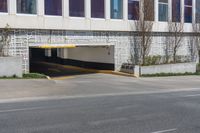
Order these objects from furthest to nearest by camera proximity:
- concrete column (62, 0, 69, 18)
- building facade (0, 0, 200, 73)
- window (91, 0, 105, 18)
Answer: window (91, 0, 105, 18) → concrete column (62, 0, 69, 18) → building facade (0, 0, 200, 73)

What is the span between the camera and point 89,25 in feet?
87.4

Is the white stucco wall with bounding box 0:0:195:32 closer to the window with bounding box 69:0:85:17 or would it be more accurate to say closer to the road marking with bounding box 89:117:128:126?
the window with bounding box 69:0:85:17

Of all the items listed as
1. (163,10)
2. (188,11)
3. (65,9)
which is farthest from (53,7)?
(188,11)

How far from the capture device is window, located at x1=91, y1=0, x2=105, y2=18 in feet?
89.1

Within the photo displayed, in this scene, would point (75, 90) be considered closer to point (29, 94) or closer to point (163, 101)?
point (29, 94)

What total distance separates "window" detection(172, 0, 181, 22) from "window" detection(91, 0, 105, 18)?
22.9ft

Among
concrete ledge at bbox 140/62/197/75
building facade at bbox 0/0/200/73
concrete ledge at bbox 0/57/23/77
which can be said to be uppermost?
building facade at bbox 0/0/200/73

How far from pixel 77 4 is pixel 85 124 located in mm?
17398

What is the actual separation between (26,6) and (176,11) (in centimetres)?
1338

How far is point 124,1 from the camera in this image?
28.9 metres

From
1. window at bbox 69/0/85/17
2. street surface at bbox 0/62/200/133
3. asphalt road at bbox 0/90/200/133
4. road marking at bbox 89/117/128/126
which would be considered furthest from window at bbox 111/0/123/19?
road marking at bbox 89/117/128/126

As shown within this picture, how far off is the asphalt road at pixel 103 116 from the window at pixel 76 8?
12226 mm

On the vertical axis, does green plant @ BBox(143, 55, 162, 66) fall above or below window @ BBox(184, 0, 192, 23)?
below

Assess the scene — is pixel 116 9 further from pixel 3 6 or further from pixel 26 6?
pixel 3 6
